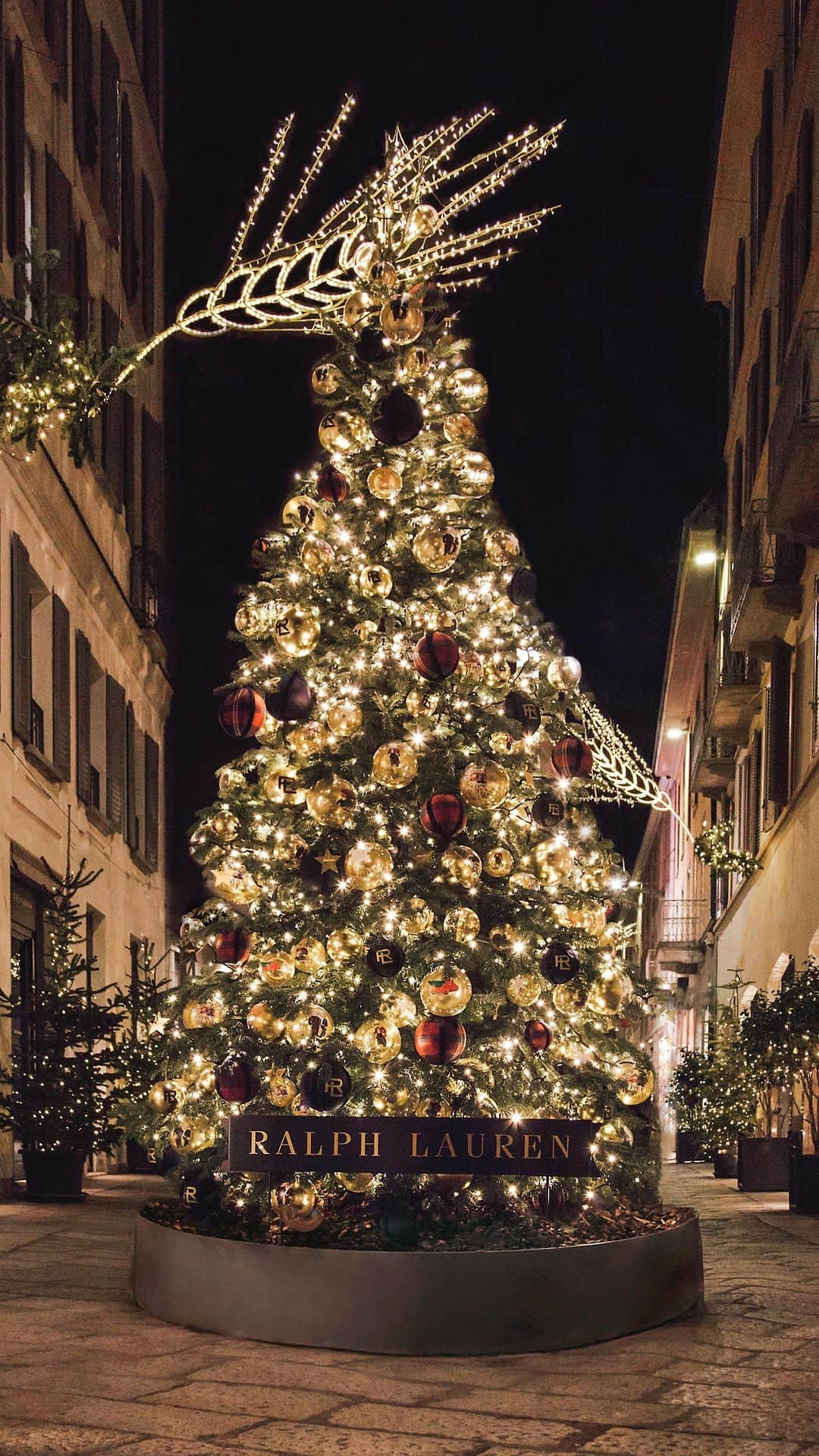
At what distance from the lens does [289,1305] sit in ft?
23.6

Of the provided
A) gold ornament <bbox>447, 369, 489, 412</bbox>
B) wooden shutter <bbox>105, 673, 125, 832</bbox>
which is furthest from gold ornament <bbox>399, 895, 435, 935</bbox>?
wooden shutter <bbox>105, 673, 125, 832</bbox>

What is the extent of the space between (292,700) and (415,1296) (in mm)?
3074

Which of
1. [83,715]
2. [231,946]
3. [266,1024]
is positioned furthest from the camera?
[83,715]

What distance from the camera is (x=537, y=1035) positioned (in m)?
8.45

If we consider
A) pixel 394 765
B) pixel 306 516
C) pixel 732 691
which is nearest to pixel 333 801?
pixel 394 765

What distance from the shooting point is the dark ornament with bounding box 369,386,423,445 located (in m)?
9.08

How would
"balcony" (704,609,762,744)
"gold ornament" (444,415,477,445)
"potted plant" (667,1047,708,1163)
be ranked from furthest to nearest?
"balcony" (704,609,762,744)
"potted plant" (667,1047,708,1163)
"gold ornament" (444,415,477,445)

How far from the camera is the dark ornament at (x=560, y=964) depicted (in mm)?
8539

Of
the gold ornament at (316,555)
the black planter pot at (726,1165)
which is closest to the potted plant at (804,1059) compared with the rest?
the black planter pot at (726,1165)

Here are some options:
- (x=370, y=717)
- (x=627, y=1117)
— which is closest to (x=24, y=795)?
(x=370, y=717)

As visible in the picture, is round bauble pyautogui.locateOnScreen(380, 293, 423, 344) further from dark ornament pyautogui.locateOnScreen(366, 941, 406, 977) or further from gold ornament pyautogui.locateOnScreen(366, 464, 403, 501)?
dark ornament pyautogui.locateOnScreen(366, 941, 406, 977)

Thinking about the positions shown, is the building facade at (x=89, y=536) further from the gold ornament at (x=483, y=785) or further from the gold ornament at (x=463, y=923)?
the gold ornament at (x=463, y=923)

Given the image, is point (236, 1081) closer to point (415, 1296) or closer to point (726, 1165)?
point (415, 1296)

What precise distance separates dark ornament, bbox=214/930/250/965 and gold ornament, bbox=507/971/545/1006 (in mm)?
1341
